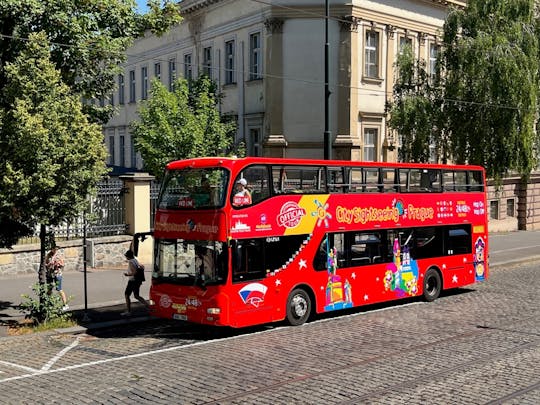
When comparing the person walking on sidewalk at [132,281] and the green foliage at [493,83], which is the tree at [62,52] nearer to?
the person walking on sidewalk at [132,281]

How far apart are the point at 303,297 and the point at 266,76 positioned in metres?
19.8

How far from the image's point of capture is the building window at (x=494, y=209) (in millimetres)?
39062

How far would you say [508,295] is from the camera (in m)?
18.8

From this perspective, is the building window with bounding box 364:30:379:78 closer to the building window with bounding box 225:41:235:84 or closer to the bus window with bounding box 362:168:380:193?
the building window with bounding box 225:41:235:84

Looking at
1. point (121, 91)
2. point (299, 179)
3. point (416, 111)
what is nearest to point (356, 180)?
point (299, 179)

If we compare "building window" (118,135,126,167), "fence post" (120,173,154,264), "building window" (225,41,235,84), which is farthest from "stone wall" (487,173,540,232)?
"building window" (118,135,126,167)

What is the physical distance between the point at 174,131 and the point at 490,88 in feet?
38.9

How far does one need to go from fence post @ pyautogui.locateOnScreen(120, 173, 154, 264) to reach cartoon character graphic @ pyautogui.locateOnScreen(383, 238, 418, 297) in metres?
9.24

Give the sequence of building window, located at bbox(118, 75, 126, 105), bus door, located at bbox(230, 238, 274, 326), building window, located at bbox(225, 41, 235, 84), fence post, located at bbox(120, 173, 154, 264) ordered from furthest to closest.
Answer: building window, located at bbox(118, 75, 126, 105), building window, located at bbox(225, 41, 235, 84), fence post, located at bbox(120, 173, 154, 264), bus door, located at bbox(230, 238, 274, 326)

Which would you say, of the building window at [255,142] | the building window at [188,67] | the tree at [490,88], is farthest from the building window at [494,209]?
the building window at [188,67]

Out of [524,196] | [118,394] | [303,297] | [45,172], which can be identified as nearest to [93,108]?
[45,172]

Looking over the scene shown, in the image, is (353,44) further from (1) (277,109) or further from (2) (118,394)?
(2) (118,394)

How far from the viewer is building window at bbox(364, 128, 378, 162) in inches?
1314

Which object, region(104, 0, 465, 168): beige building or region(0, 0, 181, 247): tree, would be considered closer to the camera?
region(0, 0, 181, 247): tree
